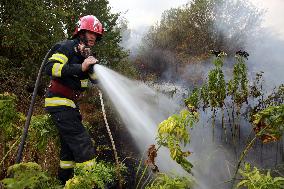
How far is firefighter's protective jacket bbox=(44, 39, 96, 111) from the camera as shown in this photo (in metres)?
3.51

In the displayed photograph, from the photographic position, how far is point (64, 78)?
3686mm

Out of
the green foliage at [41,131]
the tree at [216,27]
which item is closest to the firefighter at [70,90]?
the green foliage at [41,131]

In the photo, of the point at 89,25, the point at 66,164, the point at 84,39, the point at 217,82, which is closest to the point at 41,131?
the point at 66,164

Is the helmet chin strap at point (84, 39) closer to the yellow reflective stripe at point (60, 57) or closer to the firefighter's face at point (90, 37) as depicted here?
the firefighter's face at point (90, 37)

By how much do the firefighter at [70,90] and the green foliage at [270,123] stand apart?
1624 millimetres

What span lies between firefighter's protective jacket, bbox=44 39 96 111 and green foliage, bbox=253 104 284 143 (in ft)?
5.88

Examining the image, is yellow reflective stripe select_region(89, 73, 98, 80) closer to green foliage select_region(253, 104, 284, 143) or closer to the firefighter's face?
the firefighter's face

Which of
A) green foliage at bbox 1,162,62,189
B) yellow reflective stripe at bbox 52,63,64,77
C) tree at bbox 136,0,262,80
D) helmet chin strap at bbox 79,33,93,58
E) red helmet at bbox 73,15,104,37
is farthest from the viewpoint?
tree at bbox 136,0,262,80

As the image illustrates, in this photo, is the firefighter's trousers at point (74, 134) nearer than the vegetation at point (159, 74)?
No

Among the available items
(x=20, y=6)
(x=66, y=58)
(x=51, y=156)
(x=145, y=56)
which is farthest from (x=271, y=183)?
(x=145, y=56)

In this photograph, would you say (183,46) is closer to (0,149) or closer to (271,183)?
(0,149)

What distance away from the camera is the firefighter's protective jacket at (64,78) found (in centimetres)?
351

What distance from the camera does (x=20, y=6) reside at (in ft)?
30.8

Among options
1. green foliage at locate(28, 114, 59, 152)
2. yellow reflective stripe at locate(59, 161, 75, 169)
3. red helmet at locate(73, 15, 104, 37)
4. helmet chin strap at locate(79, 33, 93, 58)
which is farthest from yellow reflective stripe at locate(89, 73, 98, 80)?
yellow reflective stripe at locate(59, 161, 75, 169)
